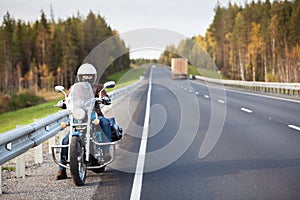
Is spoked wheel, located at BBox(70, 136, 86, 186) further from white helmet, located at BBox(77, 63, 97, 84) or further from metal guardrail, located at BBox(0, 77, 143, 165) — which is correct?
white helmet, located at BBox(77, 63, 97, 84)

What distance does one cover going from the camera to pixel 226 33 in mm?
114000

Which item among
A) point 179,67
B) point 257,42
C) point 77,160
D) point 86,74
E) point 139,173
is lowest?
point 139,173

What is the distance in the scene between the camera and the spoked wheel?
22.7 ft

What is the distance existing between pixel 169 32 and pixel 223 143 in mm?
10848

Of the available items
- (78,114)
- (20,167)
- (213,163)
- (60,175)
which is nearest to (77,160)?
(78,114)

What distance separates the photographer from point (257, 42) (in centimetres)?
9931

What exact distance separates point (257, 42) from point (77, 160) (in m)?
96.5

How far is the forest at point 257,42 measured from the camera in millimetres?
82875

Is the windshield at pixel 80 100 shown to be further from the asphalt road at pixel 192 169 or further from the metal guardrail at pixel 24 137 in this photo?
the asphalt road at pixel 192 169

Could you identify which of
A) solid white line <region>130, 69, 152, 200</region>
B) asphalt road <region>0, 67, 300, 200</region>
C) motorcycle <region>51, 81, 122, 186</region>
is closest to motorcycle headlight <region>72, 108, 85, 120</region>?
motorcycle <region>51, 81, 122, 186</region>

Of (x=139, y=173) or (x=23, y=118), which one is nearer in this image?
(x=139, y=173)

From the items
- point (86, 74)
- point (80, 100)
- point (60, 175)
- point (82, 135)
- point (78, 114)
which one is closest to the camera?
point (78, 114)

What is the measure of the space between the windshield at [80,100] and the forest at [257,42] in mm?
55265

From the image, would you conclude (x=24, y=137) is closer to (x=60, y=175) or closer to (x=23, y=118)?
(x=60, y=175)
